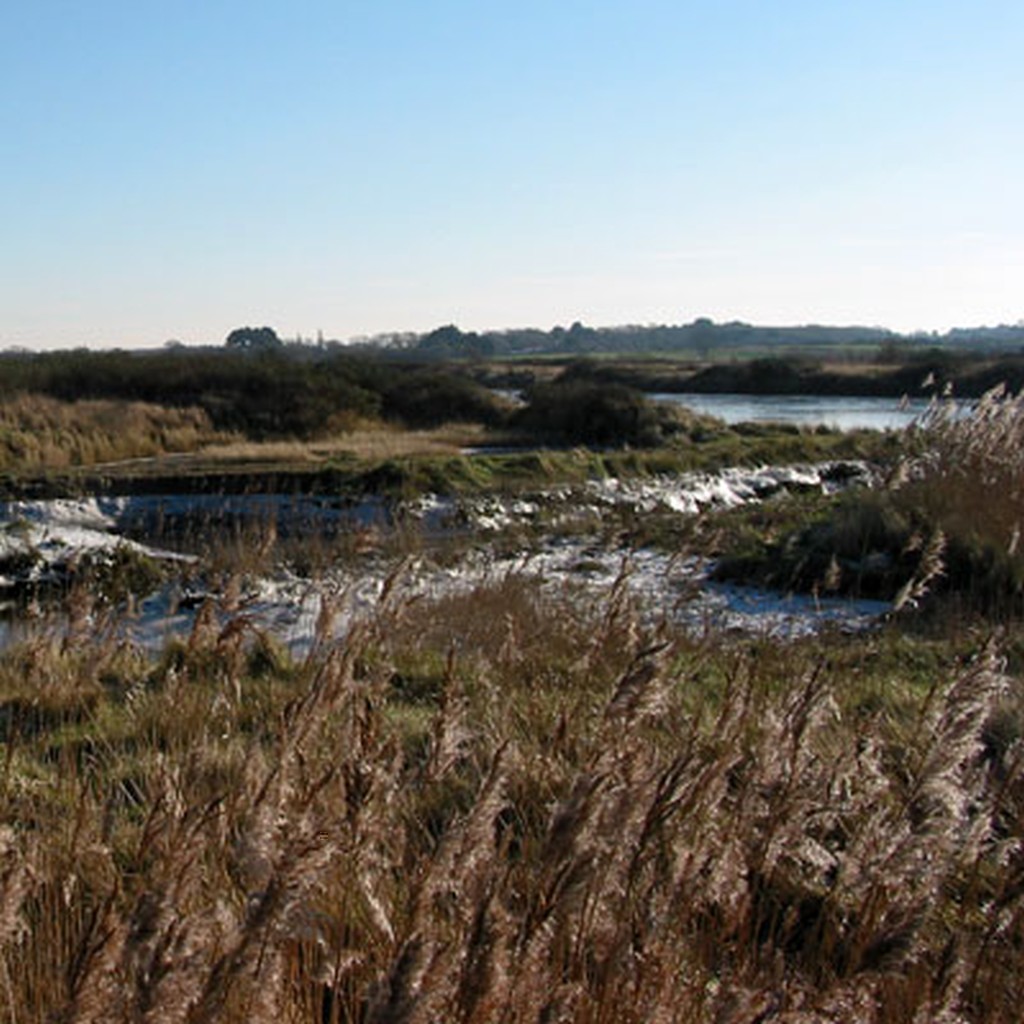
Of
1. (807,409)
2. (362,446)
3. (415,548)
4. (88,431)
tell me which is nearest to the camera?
(415,548)

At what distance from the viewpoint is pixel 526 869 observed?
3.10 meters

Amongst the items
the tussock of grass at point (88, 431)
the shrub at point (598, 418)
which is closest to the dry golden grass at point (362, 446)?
the tussock of grass at point (88, 431)

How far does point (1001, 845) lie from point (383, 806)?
1222 millimetres

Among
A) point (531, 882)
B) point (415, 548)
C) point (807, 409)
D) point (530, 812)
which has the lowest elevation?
point (415, 548)

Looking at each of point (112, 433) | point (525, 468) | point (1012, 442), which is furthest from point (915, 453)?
point (112, 433)

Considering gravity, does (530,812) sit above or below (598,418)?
below

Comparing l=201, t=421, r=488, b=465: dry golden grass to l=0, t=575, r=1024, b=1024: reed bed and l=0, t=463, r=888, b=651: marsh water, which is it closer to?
l=0, t=463, r=888, b=651: marsh water

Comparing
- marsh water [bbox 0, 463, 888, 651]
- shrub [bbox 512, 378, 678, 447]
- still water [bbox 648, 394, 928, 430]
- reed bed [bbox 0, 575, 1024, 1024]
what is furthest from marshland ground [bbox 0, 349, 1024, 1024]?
still water [bbox 648, 394, 928, 430]

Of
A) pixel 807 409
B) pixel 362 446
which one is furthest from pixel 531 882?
pixel 807 409

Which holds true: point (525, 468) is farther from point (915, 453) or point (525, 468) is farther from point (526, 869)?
point (526, 869)

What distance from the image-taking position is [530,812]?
424 centimetres

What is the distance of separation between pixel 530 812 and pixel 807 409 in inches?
1684

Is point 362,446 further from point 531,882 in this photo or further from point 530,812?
point 531,882

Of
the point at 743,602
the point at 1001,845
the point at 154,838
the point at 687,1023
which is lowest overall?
the point at 743,602
